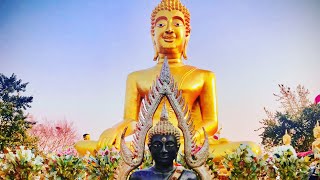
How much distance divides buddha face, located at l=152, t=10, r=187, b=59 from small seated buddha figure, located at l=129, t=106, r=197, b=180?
166 inches

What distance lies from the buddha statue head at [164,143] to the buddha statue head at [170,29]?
4.21 metres

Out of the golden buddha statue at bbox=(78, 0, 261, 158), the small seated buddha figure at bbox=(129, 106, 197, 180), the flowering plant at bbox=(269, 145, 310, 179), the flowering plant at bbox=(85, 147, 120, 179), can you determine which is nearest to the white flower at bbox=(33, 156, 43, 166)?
the flowering plant at bbox=(85, 147, 120, 179)

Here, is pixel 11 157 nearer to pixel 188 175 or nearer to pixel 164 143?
pixel 164 143

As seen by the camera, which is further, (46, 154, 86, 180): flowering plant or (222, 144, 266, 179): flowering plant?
(46, 154, 86, 180): flowering plant

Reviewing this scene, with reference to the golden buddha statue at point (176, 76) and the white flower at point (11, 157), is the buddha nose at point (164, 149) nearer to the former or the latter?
the white flower at point (11, 157)

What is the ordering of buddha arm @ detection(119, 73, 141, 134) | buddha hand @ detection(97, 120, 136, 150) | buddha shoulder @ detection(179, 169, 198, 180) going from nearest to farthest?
1. buddha shoulder @ detection(179, 169, 198, 180)
2. buddha hand @ detection(97, 120, 136, 150)
3. buddha arm @ detection(119, 73, 141, 134)

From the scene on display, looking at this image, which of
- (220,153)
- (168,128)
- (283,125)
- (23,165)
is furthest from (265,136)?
(168,128)

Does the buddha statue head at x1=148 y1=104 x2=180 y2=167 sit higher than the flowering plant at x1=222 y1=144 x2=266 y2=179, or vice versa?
the buddha statue head at x1=148 y1=104 x2=180 y2=167

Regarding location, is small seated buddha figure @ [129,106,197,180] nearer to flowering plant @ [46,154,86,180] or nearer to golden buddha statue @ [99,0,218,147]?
flowering plant @ [46,154,86,180]

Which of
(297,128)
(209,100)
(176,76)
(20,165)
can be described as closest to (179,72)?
(176,76)

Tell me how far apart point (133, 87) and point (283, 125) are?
6.54 metres

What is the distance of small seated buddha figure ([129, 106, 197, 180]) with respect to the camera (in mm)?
2584

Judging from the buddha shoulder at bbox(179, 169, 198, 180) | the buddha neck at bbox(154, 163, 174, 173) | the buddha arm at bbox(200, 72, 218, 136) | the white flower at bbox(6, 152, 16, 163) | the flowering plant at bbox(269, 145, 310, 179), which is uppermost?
the buddha arm at bbox(200, 72, 218, 136)

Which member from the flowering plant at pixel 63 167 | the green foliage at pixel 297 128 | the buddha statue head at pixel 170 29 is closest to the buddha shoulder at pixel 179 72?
the buddha statue head at pixel 170 29
